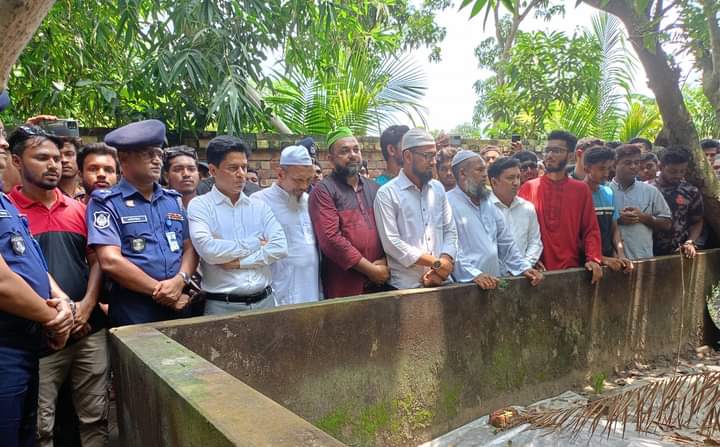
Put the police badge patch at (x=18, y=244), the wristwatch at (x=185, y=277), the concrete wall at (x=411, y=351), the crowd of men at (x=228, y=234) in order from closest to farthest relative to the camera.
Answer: the police badge patch at (x=18, y=244), the crowd of men at (x=228, y=234), the concrete wall at (x=411, y=351), the wristwatch at (x=185, y=277)

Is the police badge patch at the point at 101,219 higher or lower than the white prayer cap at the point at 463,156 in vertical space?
lower

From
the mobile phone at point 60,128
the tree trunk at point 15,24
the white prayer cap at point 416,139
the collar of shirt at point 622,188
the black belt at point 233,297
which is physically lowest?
the black belt at point 233,297

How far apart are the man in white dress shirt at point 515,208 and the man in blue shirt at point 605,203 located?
0.78m

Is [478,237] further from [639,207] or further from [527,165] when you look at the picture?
[639,207]

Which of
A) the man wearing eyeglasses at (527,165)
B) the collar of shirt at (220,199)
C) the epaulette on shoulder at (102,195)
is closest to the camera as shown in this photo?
the epaulette on shoulder at (102,195)

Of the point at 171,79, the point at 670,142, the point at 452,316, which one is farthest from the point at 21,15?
the point at 670,142

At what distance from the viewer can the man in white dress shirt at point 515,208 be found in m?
4.31

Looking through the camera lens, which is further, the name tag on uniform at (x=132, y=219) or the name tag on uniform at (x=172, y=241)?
the name tag on uniform at (x=172, y=241)

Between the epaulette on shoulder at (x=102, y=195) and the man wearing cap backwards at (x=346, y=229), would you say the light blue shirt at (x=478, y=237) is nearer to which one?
the man wearing cap backwards at (x=346, y=229)

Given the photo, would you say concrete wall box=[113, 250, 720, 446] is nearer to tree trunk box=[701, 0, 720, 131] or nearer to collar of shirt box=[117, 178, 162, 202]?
collar of shirt box=[117, 178, 162, 202]

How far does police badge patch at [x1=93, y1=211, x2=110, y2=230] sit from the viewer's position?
2.80 metres

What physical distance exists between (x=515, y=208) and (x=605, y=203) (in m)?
1.08

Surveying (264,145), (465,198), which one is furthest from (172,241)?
(264,145)

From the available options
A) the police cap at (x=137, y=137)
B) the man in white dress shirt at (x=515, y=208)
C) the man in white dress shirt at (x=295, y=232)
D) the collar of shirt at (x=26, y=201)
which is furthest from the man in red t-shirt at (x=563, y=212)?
the collar of shirt at (x=26, y=201)
